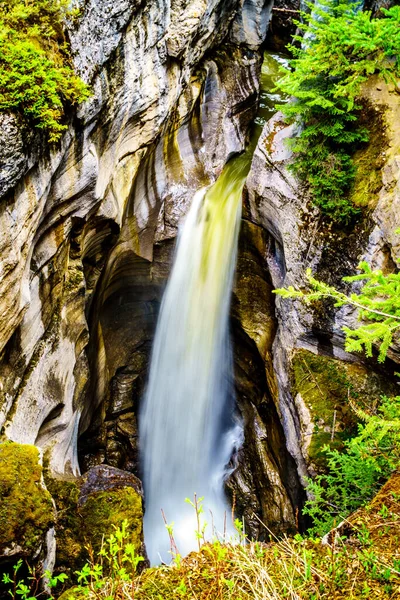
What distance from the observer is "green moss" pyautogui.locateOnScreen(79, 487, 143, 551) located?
234 inches

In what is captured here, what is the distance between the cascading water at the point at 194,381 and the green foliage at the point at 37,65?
5.34 meters

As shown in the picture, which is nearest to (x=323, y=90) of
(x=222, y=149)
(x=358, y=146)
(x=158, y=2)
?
(x=358, y=146)

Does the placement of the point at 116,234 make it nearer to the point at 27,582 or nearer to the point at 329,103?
the point at 329,103

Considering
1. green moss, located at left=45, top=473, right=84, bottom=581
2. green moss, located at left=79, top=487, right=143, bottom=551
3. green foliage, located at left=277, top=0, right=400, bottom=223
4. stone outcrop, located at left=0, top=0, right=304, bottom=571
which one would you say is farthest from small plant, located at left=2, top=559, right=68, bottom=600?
green foliage, located at left=277, top=0, right=400, bottom=223

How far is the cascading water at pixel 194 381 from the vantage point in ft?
33.3

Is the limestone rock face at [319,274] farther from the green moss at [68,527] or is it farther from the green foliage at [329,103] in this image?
the green moss at [68,527]

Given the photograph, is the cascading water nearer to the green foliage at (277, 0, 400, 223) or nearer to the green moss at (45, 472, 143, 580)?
the green foliage at (277, 0, 400, 223)

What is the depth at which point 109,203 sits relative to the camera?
8.12 m

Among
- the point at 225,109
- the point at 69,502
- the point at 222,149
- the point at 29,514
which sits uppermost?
the point at 225,109

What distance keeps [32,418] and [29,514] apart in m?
2.08


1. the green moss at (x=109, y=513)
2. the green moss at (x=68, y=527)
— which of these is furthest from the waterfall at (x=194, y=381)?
the green moss at (x=68, y=527)

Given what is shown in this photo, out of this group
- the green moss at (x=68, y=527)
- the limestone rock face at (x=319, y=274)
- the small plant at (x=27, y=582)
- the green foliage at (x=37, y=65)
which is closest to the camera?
the small plant at (x=27, y=582)

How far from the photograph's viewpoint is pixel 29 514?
13.9ft

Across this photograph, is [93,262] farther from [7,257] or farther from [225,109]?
[225,109]
